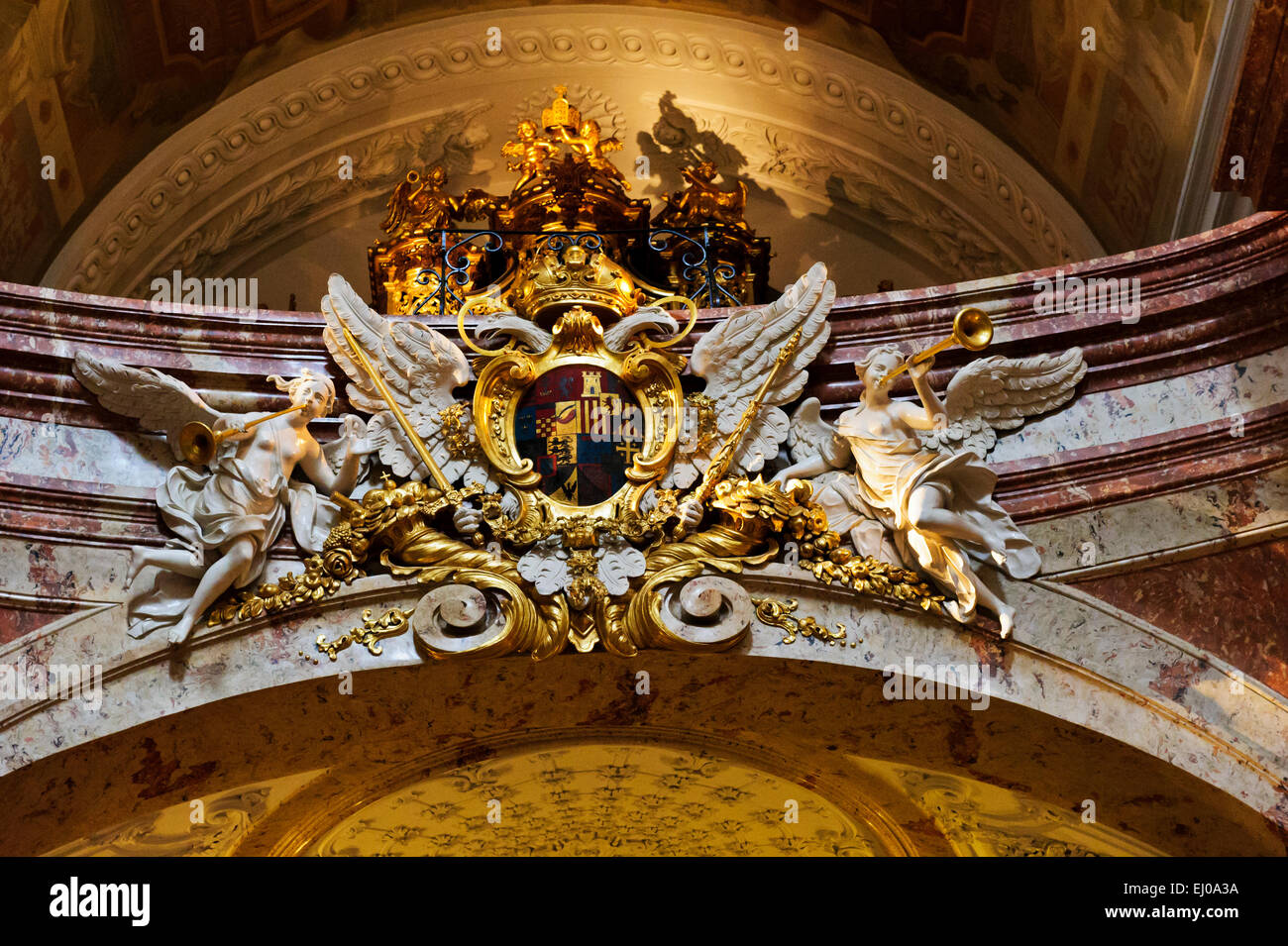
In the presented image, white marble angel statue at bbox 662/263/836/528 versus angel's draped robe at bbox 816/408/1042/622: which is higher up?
white marble angel statue at bbox 662/263/836/528

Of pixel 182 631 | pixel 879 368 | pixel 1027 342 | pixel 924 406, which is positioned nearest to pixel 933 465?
pixel 924 406

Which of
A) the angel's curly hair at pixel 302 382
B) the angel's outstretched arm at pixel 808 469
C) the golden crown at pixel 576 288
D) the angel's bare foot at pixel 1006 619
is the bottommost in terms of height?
the angel's bare foot at pixel 1006 619

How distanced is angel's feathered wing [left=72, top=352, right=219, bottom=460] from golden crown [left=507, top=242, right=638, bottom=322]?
142cm

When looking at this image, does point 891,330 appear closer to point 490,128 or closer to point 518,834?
point 518,834

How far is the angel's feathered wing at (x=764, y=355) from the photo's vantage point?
25.9 feet

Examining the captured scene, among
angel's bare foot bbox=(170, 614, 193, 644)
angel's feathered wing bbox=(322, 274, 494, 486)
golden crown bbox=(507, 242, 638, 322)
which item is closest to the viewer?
angel's bare foot bbox=(170, 614, 193, 644)

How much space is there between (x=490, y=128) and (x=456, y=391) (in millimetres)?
3856

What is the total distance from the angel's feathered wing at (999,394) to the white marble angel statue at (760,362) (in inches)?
24.2

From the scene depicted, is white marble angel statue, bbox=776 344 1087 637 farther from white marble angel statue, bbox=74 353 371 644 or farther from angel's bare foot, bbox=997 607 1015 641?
white marble angel statue, bbox=74 353 371 644

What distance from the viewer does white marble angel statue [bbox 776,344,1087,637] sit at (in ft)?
24.7

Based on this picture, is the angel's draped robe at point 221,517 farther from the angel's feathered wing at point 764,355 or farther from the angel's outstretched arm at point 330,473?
the angel's feathered wing at point 764,355

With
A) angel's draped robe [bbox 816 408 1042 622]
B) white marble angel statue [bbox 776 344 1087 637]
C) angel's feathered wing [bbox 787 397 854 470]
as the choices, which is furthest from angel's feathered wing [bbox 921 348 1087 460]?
angel's feathered wing [bbox 787 397 854 470]

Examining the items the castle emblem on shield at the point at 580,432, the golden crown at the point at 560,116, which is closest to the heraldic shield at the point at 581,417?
the castle emblem on shield at the point at 580,432

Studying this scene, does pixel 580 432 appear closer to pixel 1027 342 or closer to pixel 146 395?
pixel 146 395
